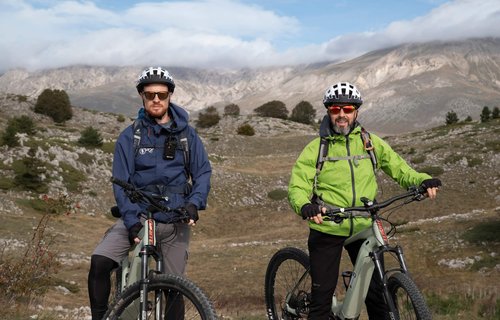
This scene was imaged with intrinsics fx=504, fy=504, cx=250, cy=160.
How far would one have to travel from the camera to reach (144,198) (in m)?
5.20

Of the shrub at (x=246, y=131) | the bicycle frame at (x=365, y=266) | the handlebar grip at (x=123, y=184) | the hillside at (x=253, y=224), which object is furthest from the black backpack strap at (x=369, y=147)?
the shrub at (x=246, y=131)

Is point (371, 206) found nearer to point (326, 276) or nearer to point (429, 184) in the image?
point (429, 184)

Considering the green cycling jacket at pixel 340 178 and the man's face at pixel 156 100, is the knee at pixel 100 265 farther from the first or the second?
the green cycling jacket at pixel 340 178

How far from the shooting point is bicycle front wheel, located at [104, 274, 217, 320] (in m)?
4.60

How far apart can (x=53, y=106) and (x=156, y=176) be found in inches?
2670

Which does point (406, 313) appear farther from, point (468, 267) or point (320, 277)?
point (468, 267)

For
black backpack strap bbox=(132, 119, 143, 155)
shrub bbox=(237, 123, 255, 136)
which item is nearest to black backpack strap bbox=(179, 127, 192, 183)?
black backpack strap bbox=(132, 119, 143, 155)

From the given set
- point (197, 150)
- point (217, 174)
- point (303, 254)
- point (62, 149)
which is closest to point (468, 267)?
point (303, 254)

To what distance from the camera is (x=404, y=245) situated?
71.3ft

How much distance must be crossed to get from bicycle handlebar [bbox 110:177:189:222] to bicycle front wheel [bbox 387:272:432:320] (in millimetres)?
2335

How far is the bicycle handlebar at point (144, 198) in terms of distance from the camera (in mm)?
5137

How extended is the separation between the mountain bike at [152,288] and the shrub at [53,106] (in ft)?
223

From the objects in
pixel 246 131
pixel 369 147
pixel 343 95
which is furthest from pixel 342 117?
pixel 246 131

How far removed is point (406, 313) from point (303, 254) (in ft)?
6.18
